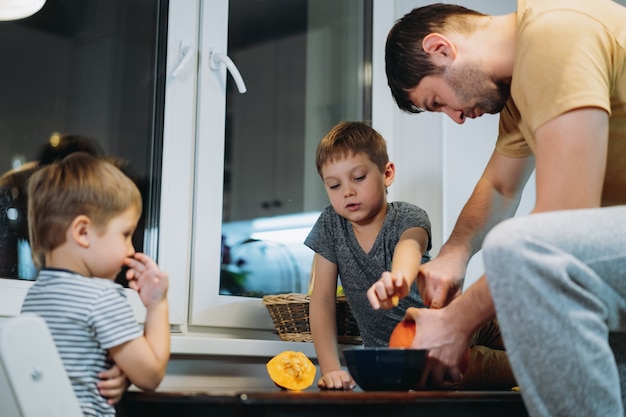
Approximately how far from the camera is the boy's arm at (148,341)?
116 centimetres

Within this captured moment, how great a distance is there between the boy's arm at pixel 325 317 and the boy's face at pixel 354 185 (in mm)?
142

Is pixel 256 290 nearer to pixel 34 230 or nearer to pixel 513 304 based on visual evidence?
pixel 34 230

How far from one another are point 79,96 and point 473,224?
894 millimetres

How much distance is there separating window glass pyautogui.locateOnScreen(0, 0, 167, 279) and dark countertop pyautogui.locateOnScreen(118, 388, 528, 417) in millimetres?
640

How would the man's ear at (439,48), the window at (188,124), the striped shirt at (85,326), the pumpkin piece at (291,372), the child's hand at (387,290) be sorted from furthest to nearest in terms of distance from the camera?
the window at (188,124)
the pumpkin piece at (291,372)
the man's ear at (439,48)
the child's hand at (387,290)
the striped shirt at (85,326)

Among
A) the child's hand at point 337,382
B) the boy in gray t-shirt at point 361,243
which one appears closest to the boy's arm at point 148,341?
the child's hand at point 337,382

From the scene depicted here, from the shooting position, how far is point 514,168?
172cm

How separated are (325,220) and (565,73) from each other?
0.87 meters

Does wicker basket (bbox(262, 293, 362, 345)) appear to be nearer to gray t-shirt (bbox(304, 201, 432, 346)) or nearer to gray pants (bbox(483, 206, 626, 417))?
gray t-shirt (bbox(304, 201, 432, 346))

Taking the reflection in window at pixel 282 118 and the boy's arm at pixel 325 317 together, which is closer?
the boy's arm at pixel 325 317

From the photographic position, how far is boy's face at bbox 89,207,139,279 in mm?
1203

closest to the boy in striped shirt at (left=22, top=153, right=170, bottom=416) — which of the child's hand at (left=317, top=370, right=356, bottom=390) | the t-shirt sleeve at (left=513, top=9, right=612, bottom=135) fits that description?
the child's hand at (left=317, top=370, right=356, bottom=390)

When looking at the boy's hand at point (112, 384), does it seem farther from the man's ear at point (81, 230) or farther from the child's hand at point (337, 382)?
the child's hand at point (337, 382)

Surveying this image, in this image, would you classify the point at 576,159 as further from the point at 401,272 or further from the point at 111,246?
the point at 111,246
